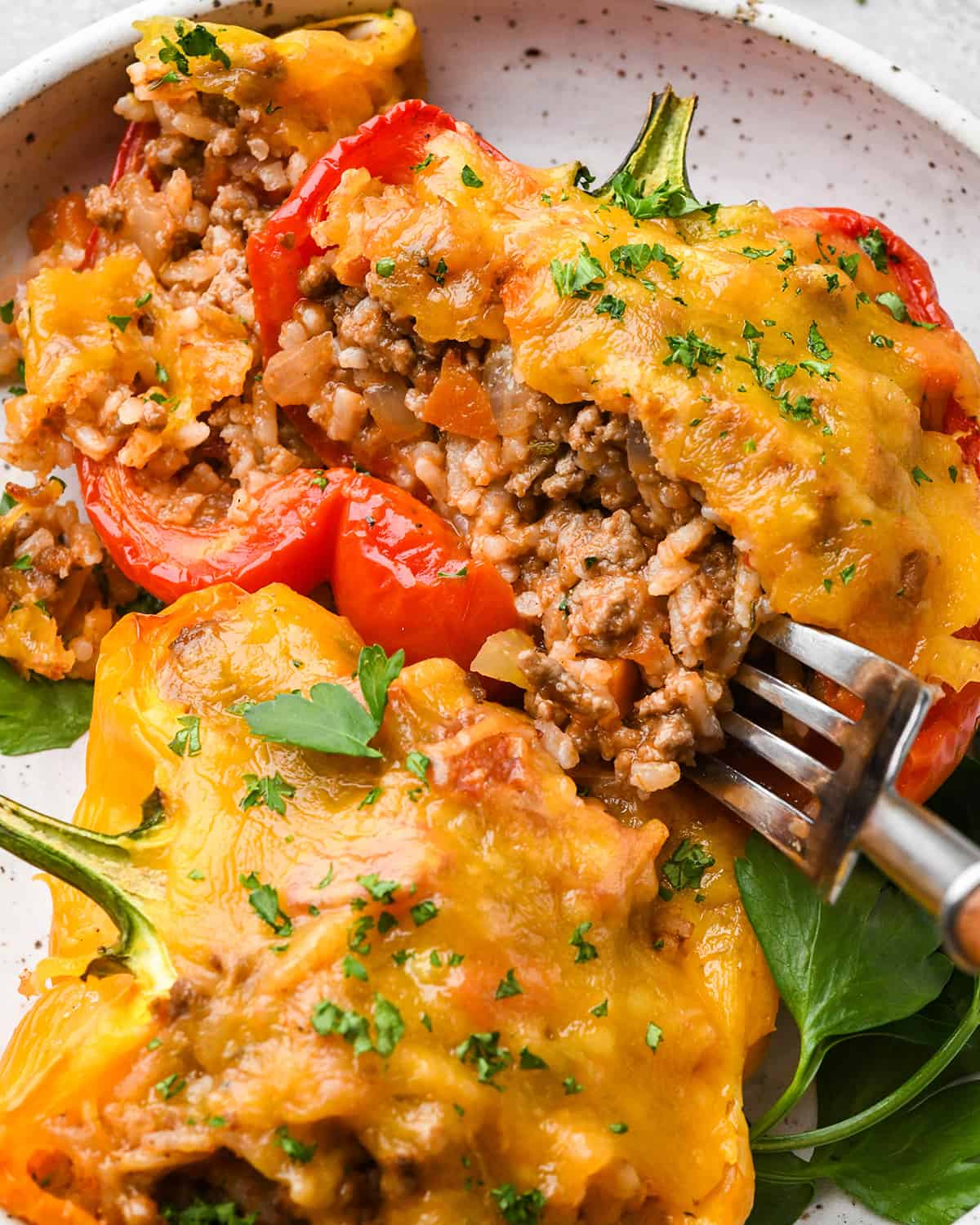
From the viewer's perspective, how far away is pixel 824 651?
2.67m

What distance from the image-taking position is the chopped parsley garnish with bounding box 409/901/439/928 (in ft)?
7.93

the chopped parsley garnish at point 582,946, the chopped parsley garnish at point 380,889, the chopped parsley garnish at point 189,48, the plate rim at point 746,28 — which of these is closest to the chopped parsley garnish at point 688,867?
the chopped parsley garnish at point 582,946

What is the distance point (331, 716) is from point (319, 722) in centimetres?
3

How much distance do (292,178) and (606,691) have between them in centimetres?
161

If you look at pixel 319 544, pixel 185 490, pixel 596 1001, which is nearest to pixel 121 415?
pixel 185 490

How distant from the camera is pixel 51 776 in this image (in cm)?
353

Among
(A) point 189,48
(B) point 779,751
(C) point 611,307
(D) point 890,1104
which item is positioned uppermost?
(C) point 611,307

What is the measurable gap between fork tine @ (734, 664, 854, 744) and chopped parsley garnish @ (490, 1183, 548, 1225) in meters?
1.04

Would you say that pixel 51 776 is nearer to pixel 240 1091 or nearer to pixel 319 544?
pixel 319 544

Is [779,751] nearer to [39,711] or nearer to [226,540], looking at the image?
[226,540]

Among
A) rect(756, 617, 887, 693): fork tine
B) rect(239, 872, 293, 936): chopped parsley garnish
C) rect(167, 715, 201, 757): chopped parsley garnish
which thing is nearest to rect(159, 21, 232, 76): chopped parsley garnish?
rect(167, 715, 201, 757): chopped parsley garnish

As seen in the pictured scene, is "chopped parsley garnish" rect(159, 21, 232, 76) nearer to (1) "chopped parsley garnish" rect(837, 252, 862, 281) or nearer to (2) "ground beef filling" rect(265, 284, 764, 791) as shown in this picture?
(2) "ground beef filling" rect(265, 284, 764, 791)

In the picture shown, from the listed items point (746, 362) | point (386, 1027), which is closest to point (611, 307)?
point (746, 362)

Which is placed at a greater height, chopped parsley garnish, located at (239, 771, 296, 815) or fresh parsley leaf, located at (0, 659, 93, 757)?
chopped parsley garnish, located at (239, 771, 296, 815)
